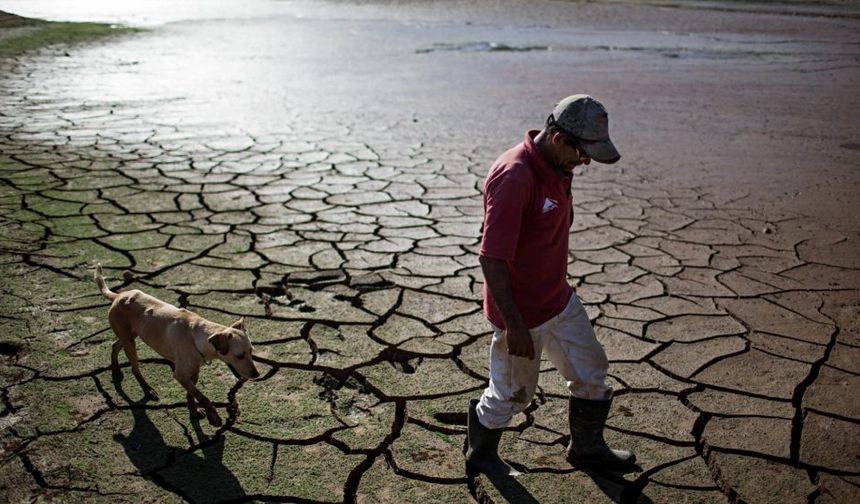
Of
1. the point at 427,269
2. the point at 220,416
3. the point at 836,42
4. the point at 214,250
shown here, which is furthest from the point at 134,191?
the point at 836,42

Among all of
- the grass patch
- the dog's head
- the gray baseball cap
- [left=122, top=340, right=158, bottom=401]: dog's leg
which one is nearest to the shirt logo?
the gray baseball cap

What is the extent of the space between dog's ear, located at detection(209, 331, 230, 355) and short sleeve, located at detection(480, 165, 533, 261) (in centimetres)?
99

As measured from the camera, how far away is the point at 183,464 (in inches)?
117

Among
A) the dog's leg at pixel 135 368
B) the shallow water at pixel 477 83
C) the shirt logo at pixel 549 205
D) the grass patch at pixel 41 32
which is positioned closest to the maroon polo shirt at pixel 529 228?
the shirt logo at pixel 549 205

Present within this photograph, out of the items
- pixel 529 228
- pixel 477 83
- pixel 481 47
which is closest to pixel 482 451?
pixel 529 228

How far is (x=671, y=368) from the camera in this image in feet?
12.8

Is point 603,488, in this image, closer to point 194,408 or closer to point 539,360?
point 539,360

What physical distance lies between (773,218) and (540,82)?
7.47 meters

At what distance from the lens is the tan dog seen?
2965 millimetres

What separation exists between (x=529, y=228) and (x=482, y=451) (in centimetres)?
83

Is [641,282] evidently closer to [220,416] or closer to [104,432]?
[220,416]

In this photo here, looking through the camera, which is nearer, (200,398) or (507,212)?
(507,212)

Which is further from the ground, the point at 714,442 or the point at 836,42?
the point at 836,42

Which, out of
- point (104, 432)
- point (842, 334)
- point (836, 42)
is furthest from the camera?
point (836, 42)
